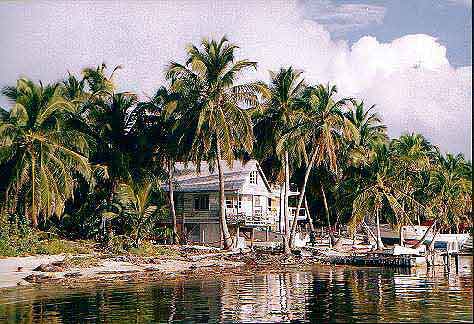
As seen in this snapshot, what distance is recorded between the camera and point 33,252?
36.2 meters

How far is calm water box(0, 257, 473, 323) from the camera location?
20469mm

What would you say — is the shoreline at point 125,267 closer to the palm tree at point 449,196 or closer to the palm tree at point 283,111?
the palm tree at point 283,111

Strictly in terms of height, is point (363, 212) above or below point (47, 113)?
below

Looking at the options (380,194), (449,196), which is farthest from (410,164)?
(380,194)

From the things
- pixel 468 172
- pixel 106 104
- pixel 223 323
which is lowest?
pixel 223 323

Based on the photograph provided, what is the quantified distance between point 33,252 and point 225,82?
16.7 metres

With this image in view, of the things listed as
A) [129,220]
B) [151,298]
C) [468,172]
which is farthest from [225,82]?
[468,172]

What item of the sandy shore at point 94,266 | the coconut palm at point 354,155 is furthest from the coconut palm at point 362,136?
the sandy shore at point 94,266

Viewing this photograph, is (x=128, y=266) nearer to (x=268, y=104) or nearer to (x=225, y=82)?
(x=225, y=82)

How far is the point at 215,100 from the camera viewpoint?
144ft

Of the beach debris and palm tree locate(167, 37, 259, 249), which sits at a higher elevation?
palm tree locate(167, 37, 259, 249)

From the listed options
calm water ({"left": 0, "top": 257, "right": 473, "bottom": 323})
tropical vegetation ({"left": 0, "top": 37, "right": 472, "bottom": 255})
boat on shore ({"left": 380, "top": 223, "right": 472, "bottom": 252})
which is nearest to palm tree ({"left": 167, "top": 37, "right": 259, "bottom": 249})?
tropical vegetation ({"left": 0, "top": 37, "right": 472, "bottom": 255})

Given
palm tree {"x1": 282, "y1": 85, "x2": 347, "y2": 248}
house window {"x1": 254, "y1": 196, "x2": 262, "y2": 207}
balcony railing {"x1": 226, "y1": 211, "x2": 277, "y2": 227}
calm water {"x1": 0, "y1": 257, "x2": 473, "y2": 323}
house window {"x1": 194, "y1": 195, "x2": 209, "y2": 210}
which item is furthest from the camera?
house window {"x1": 254, "y1": 196, "x2": 262, "y2": 207}

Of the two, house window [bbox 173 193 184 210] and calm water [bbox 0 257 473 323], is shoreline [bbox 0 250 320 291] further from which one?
house window [bbox 173 193 184 210]
